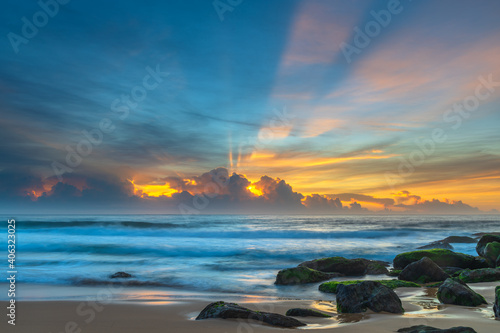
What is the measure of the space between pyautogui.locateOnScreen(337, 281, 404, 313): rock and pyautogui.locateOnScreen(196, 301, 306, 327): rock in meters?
1.56

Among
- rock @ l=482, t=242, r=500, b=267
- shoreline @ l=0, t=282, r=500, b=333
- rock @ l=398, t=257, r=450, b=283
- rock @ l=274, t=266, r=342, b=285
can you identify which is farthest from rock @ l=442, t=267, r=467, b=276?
rock @ l=274, t=266, r=342, b=285

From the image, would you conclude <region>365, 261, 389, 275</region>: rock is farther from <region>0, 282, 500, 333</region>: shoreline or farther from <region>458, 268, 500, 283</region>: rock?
<region>0, 282, 500, 333</region>: shoreline

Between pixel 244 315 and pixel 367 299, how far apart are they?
9.08 feet

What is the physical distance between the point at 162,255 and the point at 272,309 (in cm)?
1739

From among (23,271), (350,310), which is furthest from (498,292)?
(23,271)

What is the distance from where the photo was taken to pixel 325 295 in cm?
1037

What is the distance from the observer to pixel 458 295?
7992 mm

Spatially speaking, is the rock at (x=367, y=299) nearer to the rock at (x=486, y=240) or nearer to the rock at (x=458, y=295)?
the rock at (x=458, y=295)

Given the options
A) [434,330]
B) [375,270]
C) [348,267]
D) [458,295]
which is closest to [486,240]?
[375,270]

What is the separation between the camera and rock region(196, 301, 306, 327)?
6312 mm

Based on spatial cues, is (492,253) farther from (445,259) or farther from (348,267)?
(348,267)

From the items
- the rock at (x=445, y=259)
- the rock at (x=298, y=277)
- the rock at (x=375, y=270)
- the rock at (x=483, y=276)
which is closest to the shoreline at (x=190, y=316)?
the rock at (x=483, y=276)

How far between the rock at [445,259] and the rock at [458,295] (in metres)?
7.36

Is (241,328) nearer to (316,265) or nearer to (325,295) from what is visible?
(325,295)
